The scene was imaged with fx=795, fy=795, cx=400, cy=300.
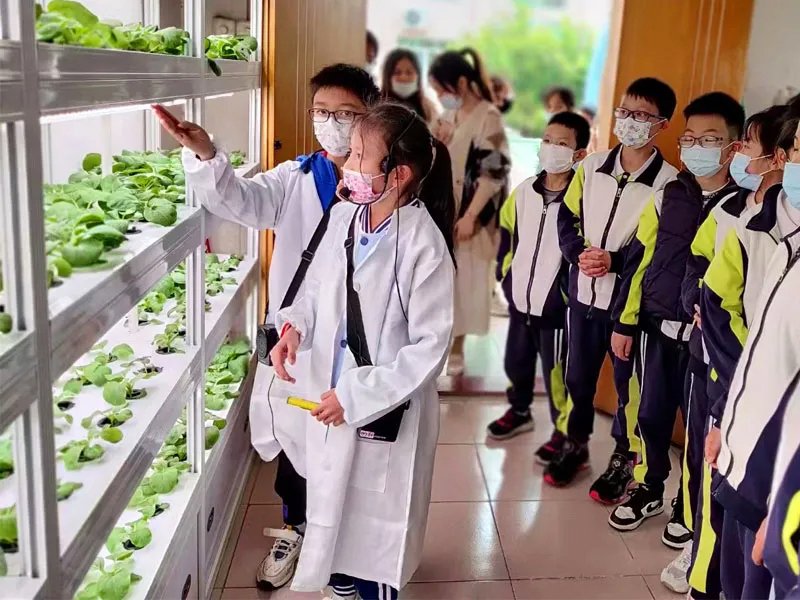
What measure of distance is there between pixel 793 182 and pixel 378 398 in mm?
1007

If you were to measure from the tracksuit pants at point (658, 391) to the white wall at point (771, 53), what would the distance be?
4.61ft

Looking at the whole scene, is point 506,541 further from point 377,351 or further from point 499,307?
point 499,307

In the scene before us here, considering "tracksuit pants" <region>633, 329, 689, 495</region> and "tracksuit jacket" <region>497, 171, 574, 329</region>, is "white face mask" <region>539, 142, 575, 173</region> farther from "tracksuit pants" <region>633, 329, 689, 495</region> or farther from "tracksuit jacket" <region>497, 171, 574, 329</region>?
"tracksuit pants" <region>633, 329, 689, 495</region>

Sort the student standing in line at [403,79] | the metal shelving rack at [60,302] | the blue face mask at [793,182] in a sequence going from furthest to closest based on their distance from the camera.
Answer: the student standing in line at [403,79]
the blue face mask at [793,182]
the metal shelving rack at [60,302]

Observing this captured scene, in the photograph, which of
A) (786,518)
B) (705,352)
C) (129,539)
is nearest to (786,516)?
(786,518)

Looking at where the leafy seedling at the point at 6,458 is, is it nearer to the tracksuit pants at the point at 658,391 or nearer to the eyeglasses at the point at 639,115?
the tracksuit pants at the point at 658,391

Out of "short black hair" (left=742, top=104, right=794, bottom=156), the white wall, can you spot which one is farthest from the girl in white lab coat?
the white wall

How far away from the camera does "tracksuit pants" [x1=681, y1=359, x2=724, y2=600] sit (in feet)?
6.72

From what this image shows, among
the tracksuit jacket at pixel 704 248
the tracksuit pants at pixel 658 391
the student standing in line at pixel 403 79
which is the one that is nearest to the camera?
the tracksuit jacket at pixel 704 248

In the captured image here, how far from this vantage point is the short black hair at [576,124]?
3.11 meters

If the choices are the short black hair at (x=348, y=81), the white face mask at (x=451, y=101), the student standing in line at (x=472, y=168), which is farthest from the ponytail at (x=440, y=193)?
the white face mask at (x=451, y=101)

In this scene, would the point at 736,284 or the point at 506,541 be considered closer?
the point at 736,284

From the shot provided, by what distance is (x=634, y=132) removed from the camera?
111 inches

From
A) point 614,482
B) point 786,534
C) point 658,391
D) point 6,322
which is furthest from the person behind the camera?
point 614,482
